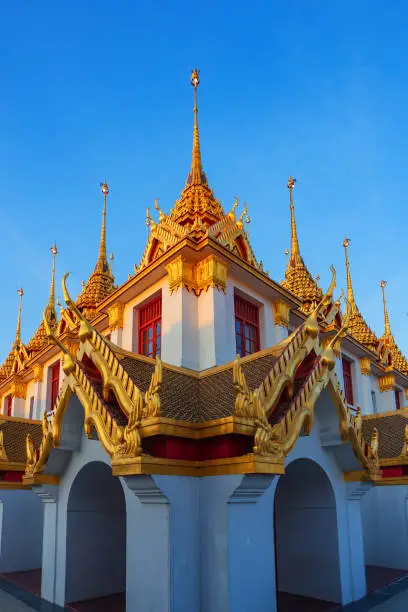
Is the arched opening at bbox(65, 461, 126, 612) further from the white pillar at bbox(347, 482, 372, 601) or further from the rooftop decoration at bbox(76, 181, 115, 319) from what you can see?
the rooftop decoration at bbox(76, 181, 115, 319)

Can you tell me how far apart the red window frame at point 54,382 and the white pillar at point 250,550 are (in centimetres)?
1560

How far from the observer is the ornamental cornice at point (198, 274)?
13.5m

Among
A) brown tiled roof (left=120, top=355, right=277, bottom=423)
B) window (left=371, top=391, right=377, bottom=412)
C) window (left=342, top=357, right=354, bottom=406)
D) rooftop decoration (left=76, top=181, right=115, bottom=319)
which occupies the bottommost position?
brown tiled roof (left=120, top=355, right=277, bottom=423)

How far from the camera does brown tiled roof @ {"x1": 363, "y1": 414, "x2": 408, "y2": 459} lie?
13.0m

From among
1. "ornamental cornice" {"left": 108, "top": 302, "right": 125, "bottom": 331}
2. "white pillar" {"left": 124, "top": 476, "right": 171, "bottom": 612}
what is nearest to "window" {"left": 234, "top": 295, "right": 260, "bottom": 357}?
"ornamental cornice" {"left": 108, "top": 302, "right": 125, "bottom": 331}

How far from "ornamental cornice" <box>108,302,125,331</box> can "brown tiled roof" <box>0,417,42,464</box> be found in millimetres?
3919

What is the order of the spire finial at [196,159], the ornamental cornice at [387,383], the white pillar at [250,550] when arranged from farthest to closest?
the ornamental cornice at [387,383]
the spire finial at [196,159]
the white pillar at [250,550]

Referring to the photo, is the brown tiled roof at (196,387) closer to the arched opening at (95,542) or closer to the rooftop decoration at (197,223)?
the arched opening at (95,542)

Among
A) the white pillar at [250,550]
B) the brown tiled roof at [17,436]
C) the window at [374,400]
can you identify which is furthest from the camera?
the window at [374,400]

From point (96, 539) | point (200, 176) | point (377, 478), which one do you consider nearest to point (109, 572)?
point (96, 539)

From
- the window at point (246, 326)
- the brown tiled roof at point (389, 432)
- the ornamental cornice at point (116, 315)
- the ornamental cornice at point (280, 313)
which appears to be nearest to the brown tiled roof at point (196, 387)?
the window at point (246, 326)

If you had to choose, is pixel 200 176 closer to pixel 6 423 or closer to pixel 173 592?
pixel 6 423

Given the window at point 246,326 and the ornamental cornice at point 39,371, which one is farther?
the ornamental cornice at point 39,371

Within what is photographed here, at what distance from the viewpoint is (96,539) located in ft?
32.2
